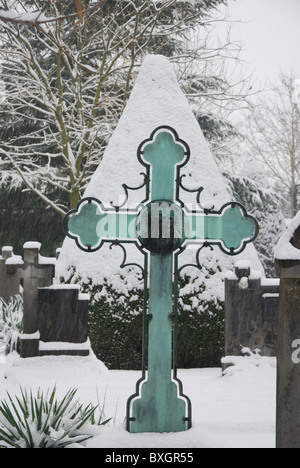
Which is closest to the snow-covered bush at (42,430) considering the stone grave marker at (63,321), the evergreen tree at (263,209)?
the stone grave marker at (63,321)

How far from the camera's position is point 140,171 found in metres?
6.70

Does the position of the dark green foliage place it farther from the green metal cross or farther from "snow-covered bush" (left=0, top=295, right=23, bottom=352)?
the green metal cross

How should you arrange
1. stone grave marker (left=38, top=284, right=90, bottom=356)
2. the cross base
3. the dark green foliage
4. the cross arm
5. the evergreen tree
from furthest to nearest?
the evergreen tree
the dark green foliage
stone grave marker (left=38, top=284, right=90, bottom=356)
the cross arm
the cross base

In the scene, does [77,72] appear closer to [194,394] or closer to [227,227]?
[194,394]

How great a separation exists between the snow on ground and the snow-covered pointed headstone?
989 mm

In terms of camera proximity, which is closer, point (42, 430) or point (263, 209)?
point (42, 430)

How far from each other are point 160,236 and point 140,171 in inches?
152

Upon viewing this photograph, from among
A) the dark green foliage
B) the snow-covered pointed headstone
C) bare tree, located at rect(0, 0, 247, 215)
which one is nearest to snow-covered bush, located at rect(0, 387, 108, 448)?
the dark green foliage

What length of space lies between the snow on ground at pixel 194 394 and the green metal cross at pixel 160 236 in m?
0.14

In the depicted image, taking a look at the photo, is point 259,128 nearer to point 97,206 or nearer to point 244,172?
point 244,172

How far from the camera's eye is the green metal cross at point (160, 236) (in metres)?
2.89

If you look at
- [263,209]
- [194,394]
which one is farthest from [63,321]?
[263,209]

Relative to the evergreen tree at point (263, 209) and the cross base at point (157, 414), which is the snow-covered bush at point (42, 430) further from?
the evergreen tree at point (263, 209)

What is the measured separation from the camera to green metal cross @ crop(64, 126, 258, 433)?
114 inches
